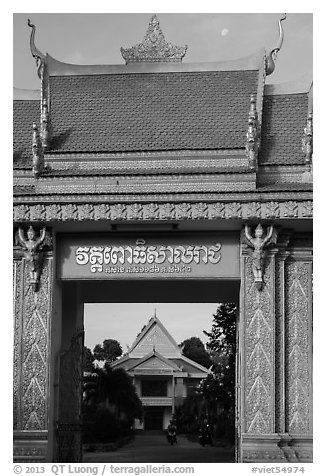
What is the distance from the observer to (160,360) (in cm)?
4134

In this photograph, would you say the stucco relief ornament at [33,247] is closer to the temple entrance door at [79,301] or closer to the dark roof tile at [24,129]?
the temple entrance door at [79,301]

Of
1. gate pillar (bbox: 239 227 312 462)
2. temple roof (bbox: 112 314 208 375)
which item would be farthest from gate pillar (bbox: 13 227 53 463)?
temple roof (bbox: 112 314 208 375)

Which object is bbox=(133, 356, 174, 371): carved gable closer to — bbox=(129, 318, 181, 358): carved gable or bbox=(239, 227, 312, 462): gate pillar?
bbox=(129, 318, 181, 358): carved gable

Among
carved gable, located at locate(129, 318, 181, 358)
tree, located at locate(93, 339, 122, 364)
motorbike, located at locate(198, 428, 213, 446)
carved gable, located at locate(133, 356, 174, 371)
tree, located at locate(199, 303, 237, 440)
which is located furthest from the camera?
tree, located at locate(93, 339, 122, 364)

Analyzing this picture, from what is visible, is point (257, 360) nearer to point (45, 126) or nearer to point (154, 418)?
point (45, 126)

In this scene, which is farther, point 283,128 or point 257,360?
point 283,128

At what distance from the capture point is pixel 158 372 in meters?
41.2

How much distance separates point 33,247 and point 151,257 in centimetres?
172

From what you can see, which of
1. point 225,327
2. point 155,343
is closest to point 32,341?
point 225,327

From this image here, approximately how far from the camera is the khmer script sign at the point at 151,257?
12.4 metres

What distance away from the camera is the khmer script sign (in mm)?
12406

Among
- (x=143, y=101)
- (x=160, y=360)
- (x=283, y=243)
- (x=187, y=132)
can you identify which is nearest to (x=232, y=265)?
(x=283, y=243)

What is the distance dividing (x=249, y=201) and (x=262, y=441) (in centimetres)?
336

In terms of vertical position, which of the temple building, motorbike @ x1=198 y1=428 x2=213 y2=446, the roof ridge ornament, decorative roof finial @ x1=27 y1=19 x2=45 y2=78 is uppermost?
the roof ridge ornament
